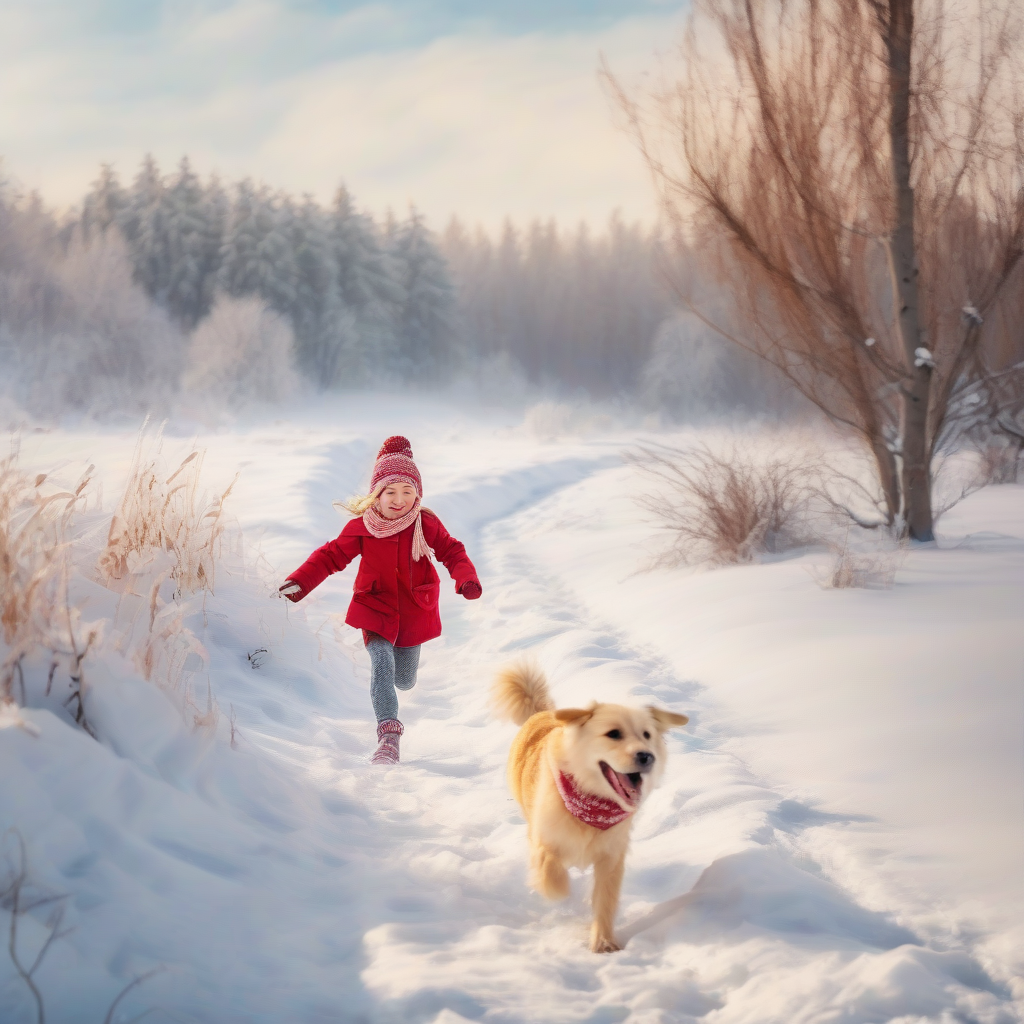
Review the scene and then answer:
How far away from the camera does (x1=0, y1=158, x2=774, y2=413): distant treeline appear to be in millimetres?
29906

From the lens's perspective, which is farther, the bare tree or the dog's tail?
the bare tree

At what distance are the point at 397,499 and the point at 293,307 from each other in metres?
38.6

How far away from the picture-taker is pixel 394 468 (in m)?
3.80

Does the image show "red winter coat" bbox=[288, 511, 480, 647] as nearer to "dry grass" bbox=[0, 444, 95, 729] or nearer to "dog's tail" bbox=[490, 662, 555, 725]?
"dog's tail" bbox=[490, 662, 555, 725]

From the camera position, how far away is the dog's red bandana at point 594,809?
7.28 feet

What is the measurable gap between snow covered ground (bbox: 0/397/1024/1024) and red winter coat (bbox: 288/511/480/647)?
2.03 ft

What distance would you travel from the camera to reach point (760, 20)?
5891mm

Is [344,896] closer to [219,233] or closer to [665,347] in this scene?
[219,233]

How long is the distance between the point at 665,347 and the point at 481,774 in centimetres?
4695

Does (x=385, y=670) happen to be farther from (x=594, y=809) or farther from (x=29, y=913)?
(x=29, y=913)

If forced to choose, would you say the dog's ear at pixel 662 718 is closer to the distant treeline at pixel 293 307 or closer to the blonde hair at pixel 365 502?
the blonde hair at pixel 365 502

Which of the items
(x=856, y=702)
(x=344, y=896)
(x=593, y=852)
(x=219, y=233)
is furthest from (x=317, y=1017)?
(x=219, y=233)

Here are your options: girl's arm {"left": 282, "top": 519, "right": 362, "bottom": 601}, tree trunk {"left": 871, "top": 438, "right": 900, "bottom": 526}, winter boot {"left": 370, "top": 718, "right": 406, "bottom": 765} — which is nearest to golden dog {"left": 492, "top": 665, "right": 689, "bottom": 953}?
winter boot {"left": 370, "top": 718, "right": 406, "bottom": 765}

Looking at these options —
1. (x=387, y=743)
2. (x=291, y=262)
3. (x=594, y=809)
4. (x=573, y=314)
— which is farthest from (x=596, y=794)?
(x=573, y=314)
